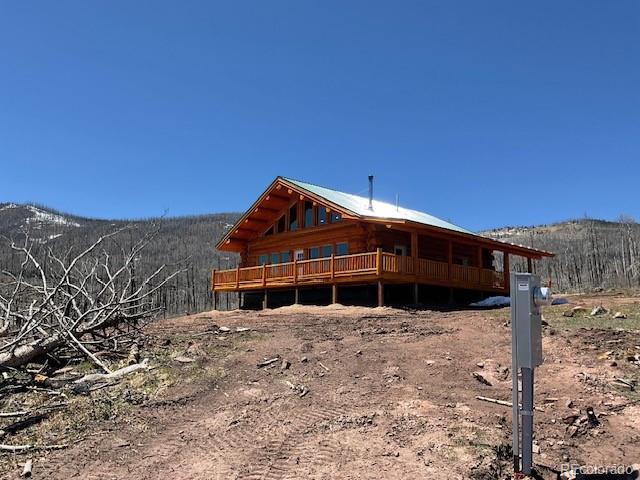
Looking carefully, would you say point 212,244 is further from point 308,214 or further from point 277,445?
point 277,445

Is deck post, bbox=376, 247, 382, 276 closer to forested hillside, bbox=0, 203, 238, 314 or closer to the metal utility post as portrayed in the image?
the metal utility post

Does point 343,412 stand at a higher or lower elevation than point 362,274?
lower

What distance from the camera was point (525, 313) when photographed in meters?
5.15

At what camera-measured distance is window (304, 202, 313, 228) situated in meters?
25.8

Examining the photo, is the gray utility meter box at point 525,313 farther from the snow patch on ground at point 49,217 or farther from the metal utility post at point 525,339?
the snow patch on ground at point 49,217

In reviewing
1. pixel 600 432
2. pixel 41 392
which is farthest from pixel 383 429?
pixel 41 392

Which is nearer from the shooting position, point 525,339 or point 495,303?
point 525,339

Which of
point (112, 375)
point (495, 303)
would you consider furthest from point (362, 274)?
point (112, 375)

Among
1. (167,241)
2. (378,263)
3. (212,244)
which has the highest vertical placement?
(167,241)

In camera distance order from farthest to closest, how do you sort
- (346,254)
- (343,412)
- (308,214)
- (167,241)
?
1. (167,241)
2. (308,214)
3. (346,254)
4. (343,412)

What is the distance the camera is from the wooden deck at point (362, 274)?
20453 millimetres

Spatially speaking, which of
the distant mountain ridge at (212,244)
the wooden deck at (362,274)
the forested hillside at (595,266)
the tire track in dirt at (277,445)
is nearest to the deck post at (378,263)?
the wooden deck at (362,274)

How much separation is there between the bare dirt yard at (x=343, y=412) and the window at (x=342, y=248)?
12132 mm

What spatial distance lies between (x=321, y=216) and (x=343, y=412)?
18154 millimetres
